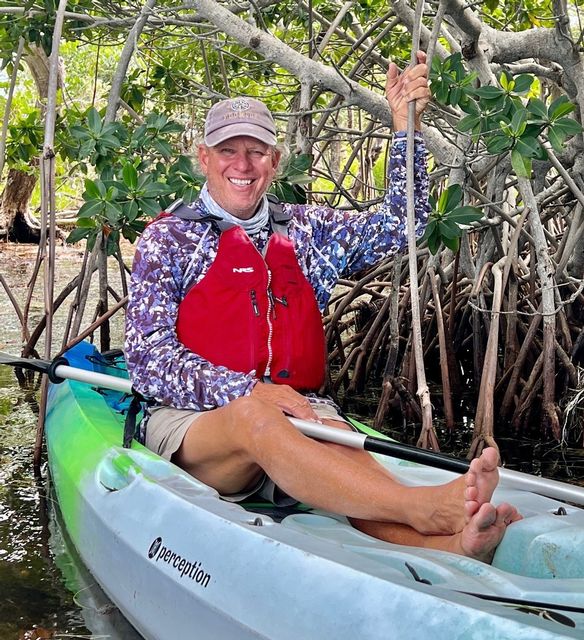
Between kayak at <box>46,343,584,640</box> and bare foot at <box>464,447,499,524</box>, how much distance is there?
118 mm

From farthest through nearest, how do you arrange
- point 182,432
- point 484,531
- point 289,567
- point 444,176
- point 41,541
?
1. point 444,176
2. point 41,541
3. point 182,432
4. point 484,531
5. point 289,567

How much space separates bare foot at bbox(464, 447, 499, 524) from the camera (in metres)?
2.02

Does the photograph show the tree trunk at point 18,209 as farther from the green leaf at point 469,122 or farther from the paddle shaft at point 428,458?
the paddle shaft at point 428,458

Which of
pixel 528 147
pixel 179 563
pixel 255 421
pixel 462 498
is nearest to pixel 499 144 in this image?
pixel 528 147

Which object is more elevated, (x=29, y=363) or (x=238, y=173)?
(x=238, y=173)

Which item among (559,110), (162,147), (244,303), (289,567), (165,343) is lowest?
(289,567)

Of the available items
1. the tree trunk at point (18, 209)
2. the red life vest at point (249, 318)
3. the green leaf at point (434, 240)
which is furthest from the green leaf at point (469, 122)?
the tree trunk at point (18, 209)

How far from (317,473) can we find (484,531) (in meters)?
0.42

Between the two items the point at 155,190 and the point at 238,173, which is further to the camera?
the point at 155,190

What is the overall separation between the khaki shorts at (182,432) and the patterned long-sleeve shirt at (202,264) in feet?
0.13

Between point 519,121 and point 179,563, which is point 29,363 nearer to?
point 179,563

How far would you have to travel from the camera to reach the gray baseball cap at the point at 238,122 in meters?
2.84

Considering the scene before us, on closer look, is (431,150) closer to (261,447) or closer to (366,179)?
(261,447)

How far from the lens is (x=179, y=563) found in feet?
7.38
